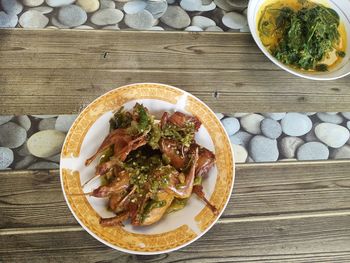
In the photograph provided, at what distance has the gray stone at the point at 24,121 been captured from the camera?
1234 mm

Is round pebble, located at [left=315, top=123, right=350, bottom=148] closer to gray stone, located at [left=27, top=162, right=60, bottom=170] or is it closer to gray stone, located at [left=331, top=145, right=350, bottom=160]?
gray stone, located at [left=331, top=145, right=350, bottom=160]

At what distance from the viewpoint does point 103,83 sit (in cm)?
135

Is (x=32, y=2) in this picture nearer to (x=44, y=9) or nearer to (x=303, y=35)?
(x=44, y=9)

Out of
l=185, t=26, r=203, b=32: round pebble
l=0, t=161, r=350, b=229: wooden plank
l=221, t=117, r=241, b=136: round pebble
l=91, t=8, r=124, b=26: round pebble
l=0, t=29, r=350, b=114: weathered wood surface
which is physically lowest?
l=0, t=161, r=350, b=229: wooden plank

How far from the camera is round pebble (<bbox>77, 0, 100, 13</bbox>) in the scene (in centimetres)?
149

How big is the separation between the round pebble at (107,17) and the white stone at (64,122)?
1.43 feet

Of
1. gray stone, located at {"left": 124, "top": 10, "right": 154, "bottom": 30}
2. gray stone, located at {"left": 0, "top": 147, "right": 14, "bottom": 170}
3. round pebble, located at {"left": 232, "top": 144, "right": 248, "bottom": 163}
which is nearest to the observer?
gray stone, located at {"left": 0, "top": 147, "right": 14, "bottom": 170}

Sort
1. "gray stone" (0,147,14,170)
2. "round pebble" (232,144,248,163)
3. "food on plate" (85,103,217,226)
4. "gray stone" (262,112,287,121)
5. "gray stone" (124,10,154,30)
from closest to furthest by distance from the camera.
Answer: "food on plate" (85,103,217,226), "gray stone" (0,147,14,170), "round pebble" (232,144,248,163), "gray stone" (262,112,287,121), "gray stone" (124,10,154,30)

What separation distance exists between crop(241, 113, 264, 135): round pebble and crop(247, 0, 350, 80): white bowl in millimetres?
205

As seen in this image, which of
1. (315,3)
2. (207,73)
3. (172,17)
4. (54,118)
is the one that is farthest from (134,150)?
(315,3)

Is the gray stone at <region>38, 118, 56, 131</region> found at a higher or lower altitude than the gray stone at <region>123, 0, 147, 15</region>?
lower

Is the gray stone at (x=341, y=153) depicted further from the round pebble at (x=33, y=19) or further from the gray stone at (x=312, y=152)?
the round pebble at (x=33, y=19)

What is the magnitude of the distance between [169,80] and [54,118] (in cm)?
44

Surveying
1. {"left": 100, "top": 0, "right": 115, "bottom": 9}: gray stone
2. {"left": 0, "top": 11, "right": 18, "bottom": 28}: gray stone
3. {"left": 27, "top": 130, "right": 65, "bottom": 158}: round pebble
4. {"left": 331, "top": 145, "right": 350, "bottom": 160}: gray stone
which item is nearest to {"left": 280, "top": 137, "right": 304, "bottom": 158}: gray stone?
{"left": 331, "top": 145, "right": 350, "bottom": 160}: gray stone
